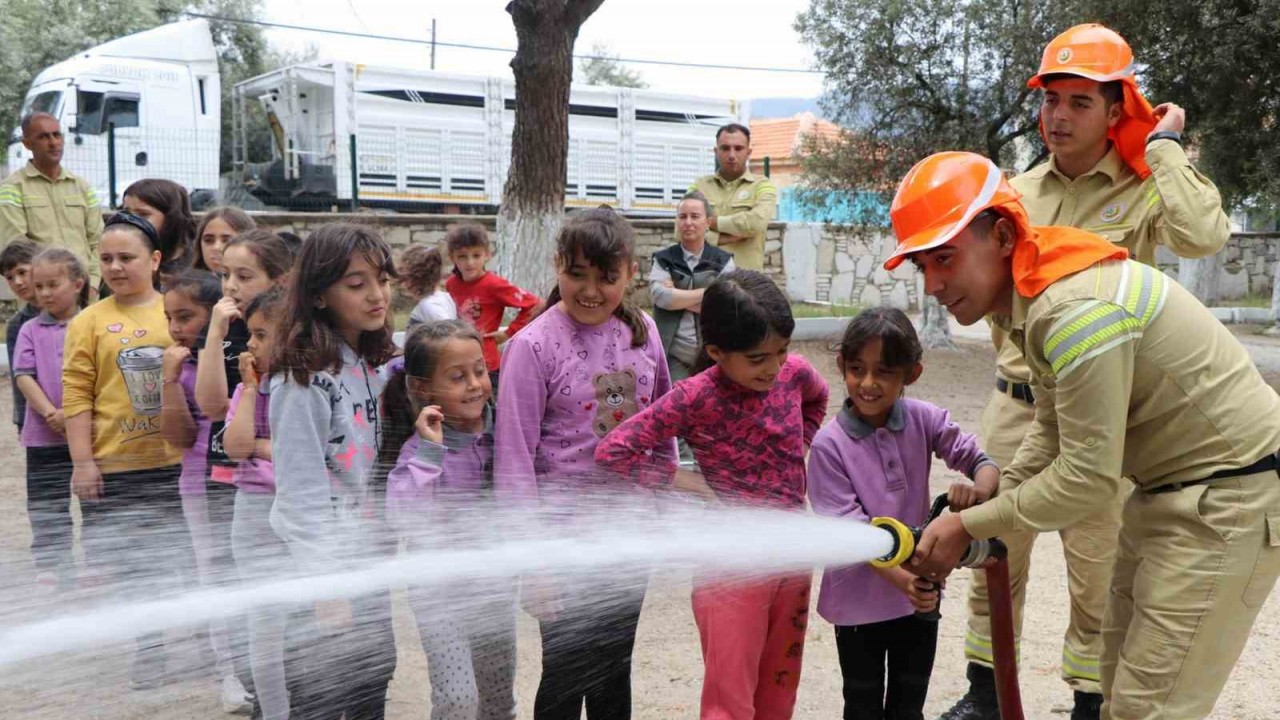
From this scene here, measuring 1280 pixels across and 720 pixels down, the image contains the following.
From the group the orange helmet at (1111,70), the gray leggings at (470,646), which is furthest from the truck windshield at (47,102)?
the orange helmet at (1111,70)

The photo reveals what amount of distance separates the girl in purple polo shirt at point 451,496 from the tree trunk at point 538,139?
605 cm

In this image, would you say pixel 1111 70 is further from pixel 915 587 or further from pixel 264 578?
pixel 264 578

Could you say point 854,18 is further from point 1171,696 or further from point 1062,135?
point 1171,696

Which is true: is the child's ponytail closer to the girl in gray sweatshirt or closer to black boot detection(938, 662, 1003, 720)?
the girl in gray sweatshirt

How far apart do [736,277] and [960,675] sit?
223 centimetres

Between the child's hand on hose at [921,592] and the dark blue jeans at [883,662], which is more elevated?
the child's hand on hose at [921,592]

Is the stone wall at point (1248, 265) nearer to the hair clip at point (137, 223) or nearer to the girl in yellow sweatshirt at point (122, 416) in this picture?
the hair clip at point (137, 223)

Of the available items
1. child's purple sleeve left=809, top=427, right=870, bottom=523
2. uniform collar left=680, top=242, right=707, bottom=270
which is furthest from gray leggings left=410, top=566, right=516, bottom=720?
uniform collar left=680, top=242, right=707, bottom=270

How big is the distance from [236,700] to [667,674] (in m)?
1.68

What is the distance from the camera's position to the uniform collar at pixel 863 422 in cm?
339

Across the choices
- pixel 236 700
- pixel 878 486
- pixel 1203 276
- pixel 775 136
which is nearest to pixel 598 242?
pixel 878 486

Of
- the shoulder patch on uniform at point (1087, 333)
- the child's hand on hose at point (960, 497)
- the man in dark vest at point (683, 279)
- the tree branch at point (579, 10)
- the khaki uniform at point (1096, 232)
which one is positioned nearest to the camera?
the shoulder patch on uniform at point (1087, 333)

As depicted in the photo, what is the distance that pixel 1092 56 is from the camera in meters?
3.58

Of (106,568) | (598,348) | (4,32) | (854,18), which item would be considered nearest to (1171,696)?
(598,348)
